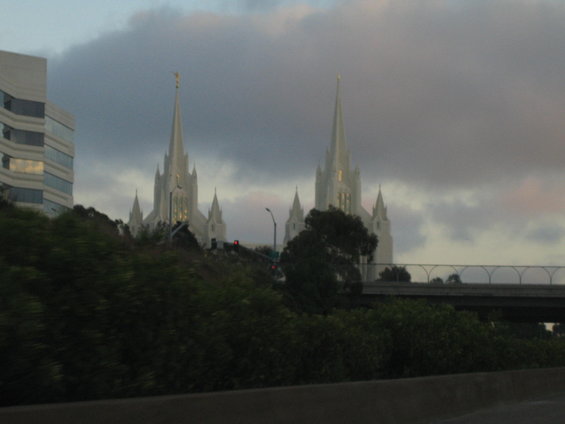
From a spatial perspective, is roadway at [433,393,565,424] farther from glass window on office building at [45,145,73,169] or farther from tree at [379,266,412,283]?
glass window on office building at [45,145,73,169]

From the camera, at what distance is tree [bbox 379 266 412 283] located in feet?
245

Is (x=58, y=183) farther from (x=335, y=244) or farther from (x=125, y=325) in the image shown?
(x=125, y=325)

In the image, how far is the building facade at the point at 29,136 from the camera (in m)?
83.1

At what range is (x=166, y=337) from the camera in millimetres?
9289

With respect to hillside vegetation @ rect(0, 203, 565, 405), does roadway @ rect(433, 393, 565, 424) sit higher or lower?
lower

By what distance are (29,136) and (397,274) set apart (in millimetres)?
36767

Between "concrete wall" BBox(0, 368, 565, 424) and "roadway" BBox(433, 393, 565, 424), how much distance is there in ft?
0.62

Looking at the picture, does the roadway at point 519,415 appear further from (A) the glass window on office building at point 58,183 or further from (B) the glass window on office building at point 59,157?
(B) the glass window on office building at point 59,157

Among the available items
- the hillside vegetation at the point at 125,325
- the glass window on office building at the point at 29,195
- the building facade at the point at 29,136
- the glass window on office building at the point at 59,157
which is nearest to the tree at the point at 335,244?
the glass window on office building at the point at 29,195

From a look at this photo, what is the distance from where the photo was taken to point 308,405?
359 inches

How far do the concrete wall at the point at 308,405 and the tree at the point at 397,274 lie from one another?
5784cm

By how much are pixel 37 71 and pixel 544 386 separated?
74.3 m

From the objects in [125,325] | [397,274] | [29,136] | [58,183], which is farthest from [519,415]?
[58,183]

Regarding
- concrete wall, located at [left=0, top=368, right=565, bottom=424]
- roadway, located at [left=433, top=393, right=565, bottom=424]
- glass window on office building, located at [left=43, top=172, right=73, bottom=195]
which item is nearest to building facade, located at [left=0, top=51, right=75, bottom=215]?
glass window on office building, located at [left=43, top=172, right=73, bottom=195]
